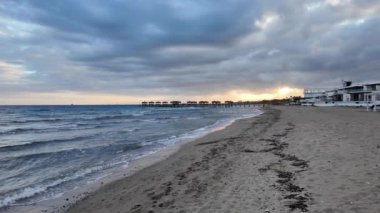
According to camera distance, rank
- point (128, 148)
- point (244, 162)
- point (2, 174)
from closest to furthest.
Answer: point (244, 162) → point (2, 174) → point (128, 148)

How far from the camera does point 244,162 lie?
1131 cm

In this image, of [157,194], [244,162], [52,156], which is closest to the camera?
[157,194]

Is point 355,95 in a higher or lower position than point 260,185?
higher

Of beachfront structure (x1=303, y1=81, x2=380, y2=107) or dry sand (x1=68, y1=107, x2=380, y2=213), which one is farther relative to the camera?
beachfront structure (x1=303, y1=81, x2=380, y2=107)

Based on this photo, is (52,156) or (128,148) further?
(128,148)

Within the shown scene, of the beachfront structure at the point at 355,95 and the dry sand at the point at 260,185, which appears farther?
the beachfront structure at the point at 355,95

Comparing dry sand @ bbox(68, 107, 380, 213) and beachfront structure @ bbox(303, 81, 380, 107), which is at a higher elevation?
beachfront structure @ bbox(303, 81, 380, 107)

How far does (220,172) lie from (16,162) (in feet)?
35.9

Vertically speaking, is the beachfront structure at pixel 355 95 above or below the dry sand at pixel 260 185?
above

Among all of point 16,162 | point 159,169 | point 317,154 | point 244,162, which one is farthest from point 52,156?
point 317,154

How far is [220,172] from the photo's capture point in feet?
33.1

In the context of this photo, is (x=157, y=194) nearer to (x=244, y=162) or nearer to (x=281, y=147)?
(x=244, y=162)

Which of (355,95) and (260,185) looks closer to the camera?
(260,185)

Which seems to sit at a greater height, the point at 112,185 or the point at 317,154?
the point at 317,154
